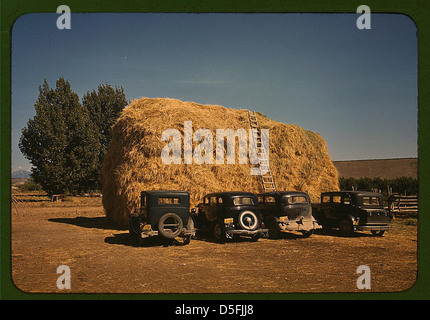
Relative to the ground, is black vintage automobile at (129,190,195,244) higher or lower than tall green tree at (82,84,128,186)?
lower

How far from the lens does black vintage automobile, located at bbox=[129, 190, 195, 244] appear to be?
9914mm

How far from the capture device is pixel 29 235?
11789 mm

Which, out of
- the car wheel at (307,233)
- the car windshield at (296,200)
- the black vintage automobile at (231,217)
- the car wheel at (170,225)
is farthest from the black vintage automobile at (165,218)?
the car wheel at (307,233)

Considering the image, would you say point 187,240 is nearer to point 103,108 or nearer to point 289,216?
point 289,216

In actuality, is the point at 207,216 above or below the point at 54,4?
below

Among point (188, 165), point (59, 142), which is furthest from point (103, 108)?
point (188, 165)

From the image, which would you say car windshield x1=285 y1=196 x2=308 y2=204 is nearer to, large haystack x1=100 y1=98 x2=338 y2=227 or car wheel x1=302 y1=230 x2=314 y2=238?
car wheel x1=302 y1=230 x2=314 y2=238

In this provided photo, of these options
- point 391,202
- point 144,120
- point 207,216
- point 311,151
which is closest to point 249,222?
point 207,216

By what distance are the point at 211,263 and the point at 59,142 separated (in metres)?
20.0

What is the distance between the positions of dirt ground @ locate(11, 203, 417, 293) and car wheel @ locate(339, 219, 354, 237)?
1.08ft

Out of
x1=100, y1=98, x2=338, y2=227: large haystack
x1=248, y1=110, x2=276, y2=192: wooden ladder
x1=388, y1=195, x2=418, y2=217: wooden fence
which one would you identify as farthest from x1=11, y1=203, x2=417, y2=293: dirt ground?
x1=388, y1=195, x2=418, y2=217: wooden fence
